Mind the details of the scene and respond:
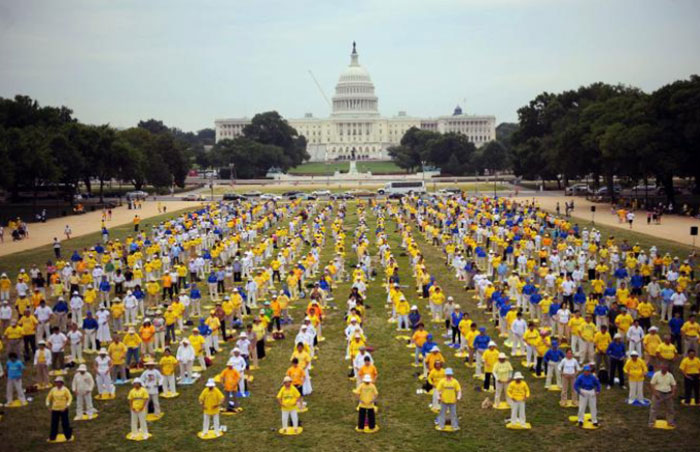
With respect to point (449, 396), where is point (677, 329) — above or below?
above

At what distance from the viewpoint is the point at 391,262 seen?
27359mm

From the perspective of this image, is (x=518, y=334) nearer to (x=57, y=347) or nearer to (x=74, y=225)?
(x=57, y=347)

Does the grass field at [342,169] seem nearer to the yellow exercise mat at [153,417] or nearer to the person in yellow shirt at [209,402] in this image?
the yellow exercise mat at [153,417]

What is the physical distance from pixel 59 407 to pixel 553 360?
9963 millimetres

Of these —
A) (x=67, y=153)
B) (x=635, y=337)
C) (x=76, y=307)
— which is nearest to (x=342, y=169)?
(x=67, y=153)

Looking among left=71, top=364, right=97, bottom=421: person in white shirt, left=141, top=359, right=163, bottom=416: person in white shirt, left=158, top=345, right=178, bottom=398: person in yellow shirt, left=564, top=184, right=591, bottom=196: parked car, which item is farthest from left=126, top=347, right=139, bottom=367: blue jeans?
left=564, top=184, right=591, bottom=196: parked car

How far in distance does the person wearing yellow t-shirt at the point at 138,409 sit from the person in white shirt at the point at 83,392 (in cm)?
139

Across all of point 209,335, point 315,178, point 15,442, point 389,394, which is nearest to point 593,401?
point 389,394

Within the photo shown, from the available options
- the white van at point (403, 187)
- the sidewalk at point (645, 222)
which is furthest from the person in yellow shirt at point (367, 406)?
the white van at point (403, 187)

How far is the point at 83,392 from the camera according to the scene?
601 inches

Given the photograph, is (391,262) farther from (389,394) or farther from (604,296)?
(389,394)

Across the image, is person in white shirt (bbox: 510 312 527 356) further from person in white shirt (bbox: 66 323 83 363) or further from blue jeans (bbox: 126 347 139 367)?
person in white shirt (bbox: 66 323 83 363)

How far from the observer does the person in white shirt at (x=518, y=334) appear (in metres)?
18.5

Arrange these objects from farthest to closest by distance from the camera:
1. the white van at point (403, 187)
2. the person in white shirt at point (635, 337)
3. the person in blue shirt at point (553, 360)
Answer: the white van at point (403, 187), the person in white shirt at point (635, 337), the person in blue shirt at point (553, 360)
